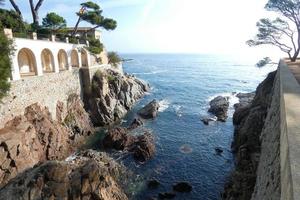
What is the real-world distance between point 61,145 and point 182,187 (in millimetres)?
12927

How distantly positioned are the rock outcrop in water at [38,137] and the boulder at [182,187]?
37.9ft

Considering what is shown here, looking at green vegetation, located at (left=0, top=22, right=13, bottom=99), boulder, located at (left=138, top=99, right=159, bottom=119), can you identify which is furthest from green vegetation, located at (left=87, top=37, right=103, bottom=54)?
green vegetation, located at (left=0, top=22, right=13, bottom=99)

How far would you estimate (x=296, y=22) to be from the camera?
29.2 m

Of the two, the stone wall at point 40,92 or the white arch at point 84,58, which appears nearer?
the stone wall at point 40,92

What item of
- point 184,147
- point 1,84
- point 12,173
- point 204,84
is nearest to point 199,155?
point 184,147

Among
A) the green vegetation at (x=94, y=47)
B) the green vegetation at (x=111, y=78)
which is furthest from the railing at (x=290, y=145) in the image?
the green vegetation at (x=94, y=47)

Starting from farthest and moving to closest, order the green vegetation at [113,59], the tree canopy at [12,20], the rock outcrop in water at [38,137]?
the green vegetation at [113,59] < the tree canopy at [12,20] < the rock outcrop in water at [38,137]

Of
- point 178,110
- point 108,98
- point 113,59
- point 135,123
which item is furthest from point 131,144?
point 113,59

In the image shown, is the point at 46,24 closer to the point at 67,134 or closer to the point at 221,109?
the point at 67,134

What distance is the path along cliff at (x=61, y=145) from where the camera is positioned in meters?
15.1

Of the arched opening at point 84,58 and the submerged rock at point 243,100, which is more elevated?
the arched opening at point 84,58

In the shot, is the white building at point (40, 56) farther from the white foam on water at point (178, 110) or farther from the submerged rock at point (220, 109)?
the submerged rock at point (220, 109)

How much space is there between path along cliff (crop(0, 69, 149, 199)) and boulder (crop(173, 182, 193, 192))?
4492 mm

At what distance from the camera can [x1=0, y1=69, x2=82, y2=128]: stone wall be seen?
22.3 metres
